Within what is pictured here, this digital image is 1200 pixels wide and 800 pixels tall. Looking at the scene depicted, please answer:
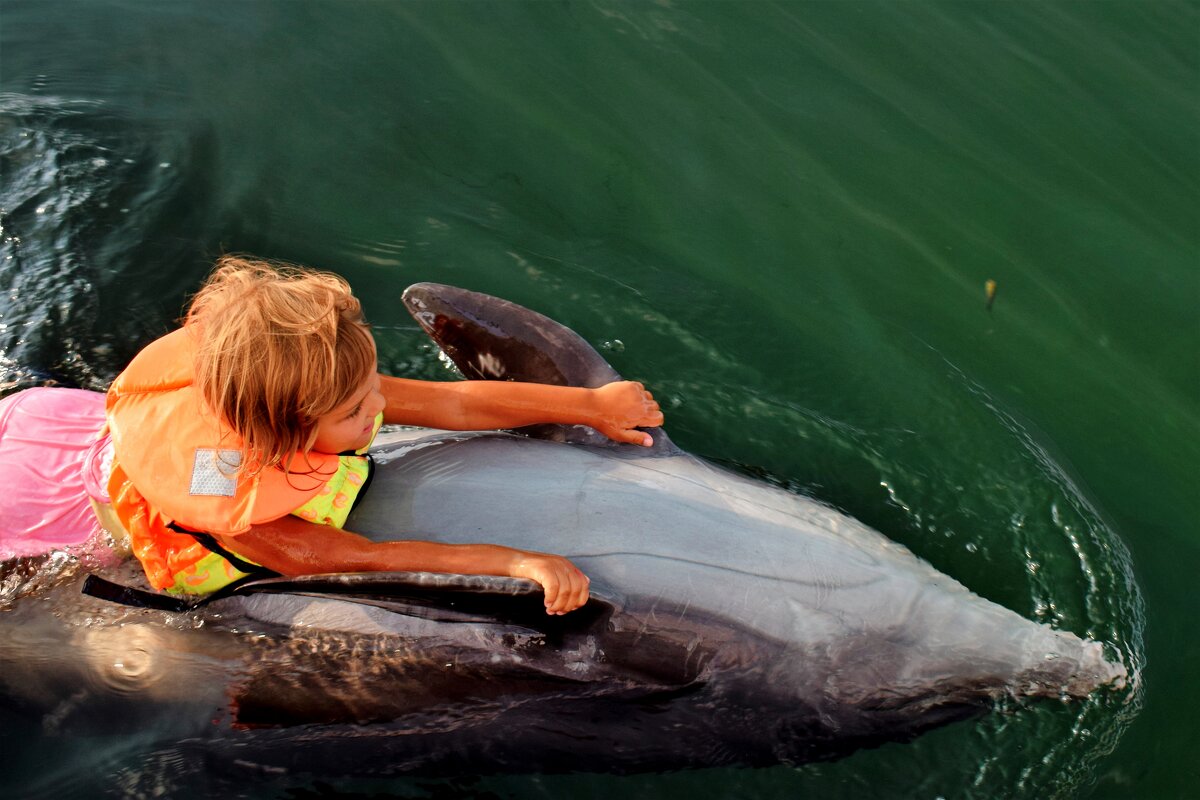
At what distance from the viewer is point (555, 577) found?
3686 mm

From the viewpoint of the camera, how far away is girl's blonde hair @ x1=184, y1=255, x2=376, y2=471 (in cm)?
340

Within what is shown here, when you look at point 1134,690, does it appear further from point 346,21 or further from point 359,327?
Answer: point 346,21

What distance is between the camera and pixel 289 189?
648 cm

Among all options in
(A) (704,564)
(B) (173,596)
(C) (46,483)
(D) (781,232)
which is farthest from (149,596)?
(D) (781,232)

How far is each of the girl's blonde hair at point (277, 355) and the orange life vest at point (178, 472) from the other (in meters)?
0.15

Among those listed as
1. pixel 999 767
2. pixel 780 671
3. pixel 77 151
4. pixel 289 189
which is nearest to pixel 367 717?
pixel 780 671

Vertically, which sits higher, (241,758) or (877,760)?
(877,760)

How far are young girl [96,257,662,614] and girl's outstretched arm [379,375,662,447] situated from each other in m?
0.29

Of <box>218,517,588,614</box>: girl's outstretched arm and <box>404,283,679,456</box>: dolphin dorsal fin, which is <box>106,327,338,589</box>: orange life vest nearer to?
<box>218,517,588,614</box>: girl's outstretched arm

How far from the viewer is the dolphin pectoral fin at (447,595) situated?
368cm

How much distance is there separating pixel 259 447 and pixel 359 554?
508mm

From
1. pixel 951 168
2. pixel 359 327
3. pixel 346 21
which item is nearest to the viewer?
pixel 359 327

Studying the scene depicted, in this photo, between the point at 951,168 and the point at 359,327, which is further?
the point at 951,168

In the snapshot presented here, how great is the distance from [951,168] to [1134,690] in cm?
347
